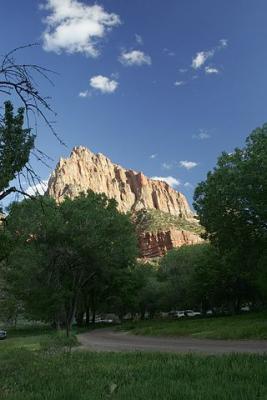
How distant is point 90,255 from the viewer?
50.3m

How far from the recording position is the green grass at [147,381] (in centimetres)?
808

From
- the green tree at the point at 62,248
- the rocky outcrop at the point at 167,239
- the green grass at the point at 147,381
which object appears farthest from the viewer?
the rocky outcrop at the point at 167,239

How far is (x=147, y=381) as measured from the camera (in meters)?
9.62

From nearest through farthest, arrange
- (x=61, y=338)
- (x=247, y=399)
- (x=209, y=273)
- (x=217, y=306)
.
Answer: (x=247, y=399) < (x=61, y=338) < (x=209, y=273) < (x=217, y=306)

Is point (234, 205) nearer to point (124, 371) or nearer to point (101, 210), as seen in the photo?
point (101, 210)

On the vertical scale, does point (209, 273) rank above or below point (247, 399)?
above

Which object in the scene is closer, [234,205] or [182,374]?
[182,374]

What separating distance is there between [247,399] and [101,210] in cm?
4199

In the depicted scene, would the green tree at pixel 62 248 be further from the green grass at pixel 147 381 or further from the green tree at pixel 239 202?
the green grass at pixel 147 381

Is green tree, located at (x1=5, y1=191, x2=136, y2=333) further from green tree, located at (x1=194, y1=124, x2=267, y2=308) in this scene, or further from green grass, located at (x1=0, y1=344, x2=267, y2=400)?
green grass, located at (x1=0, y1=344, x2=267, y2=400)

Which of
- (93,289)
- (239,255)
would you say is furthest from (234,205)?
(93,289)

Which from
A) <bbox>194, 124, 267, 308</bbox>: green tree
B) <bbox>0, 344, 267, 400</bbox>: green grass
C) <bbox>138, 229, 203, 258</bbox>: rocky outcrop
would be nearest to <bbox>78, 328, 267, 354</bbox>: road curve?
<bbox>0, 344, 267, 400</bbox>: green grass

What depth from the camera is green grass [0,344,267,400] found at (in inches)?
318

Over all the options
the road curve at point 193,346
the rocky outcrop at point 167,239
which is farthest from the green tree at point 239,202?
the rocky outcrop at point 167,239
